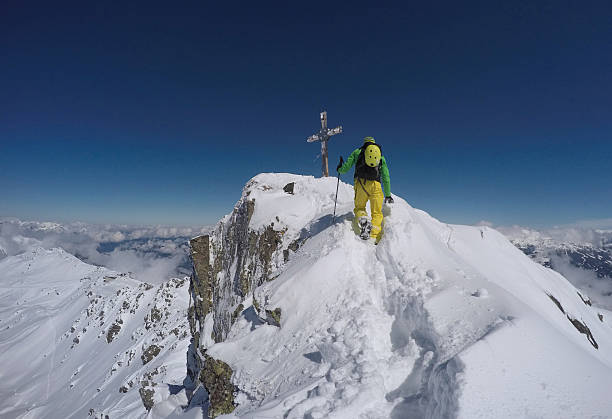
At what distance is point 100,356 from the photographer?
125062 millimetres

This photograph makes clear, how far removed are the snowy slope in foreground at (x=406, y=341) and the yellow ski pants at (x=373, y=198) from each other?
1.50 feet

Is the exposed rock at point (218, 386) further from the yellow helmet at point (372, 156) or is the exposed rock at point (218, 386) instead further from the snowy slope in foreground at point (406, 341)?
the yellow helmet at point (372, 156)

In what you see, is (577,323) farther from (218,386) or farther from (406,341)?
(218,386)

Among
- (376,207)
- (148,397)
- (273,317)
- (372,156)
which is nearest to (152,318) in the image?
(148,397)

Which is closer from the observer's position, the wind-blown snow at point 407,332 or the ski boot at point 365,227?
the wind-blown snow at point 407,332

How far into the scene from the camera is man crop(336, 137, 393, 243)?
9508mm

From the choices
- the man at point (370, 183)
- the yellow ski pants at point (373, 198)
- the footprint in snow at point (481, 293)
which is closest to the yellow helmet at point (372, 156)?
the man at point (370, 183)

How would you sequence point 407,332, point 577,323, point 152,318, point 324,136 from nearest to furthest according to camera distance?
point 407,332
point 577,323
point 324,136
point 152,318

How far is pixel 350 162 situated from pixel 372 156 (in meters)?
1.18

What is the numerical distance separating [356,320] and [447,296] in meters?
2.24

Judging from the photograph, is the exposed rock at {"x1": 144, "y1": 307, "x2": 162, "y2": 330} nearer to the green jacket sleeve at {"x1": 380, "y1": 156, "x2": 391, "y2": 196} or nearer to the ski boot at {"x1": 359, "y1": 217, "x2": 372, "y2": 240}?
the ski boot at {"x1": 359, "y1": 217, "x2": 372, "y2": 240}

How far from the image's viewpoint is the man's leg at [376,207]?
9539 millimetres

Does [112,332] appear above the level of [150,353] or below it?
below

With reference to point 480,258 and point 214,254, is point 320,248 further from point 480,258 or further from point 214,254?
point 214,254
